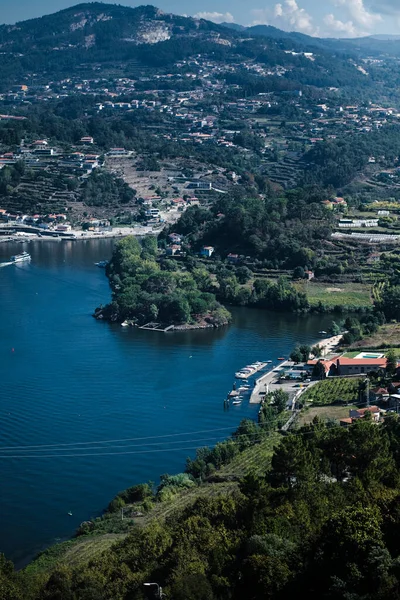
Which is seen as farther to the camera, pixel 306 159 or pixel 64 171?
pixel 306 159

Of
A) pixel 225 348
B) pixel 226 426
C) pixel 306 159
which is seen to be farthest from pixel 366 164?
pixel 226 426

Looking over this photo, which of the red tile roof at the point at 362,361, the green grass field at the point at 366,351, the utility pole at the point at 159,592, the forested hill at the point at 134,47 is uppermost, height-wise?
the forested hill at the point at 134,47

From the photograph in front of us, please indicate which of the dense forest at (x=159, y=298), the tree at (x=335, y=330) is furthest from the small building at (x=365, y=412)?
the dense forest at (x=159, y=298)

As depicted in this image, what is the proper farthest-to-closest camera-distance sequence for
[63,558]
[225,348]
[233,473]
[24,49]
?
1. [24,49]
2. [225,348]
3. [233,473]
4. [63,558]

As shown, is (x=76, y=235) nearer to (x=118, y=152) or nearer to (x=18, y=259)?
(x=18, y=259)

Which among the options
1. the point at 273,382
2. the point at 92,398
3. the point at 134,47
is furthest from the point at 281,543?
the point at 134,47

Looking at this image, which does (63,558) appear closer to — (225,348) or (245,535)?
(245,535)

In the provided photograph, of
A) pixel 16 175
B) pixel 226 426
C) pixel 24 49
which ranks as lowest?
pixel 226 426

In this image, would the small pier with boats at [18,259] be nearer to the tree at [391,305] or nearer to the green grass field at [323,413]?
the tree at [391,305]
